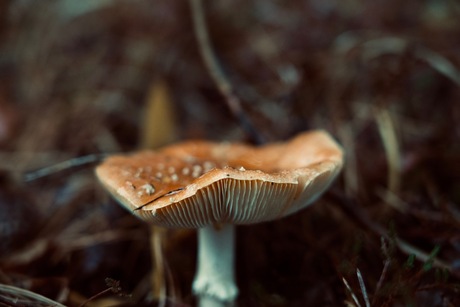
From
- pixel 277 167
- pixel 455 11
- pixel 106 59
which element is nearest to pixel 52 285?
pixel 277 167

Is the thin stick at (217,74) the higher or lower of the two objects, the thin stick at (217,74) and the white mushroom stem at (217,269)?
the higher

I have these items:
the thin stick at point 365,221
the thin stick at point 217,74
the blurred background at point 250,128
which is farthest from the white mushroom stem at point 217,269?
the thin stick at point 217,74

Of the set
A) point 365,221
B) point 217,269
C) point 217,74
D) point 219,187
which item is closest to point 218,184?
point 219,187

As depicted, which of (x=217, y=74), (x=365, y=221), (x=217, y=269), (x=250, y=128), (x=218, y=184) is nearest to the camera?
(x=218, y=184)

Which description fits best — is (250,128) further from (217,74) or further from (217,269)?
(217,269)

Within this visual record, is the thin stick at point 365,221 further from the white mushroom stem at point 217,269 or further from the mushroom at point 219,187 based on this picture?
the white mushroom stem at point 217,269

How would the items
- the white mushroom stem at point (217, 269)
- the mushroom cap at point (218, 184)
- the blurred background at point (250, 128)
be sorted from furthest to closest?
the blurred background at point (250, 128), the white mushroom stem at point (217, 269), the mushroom cap at point (218, 184)
